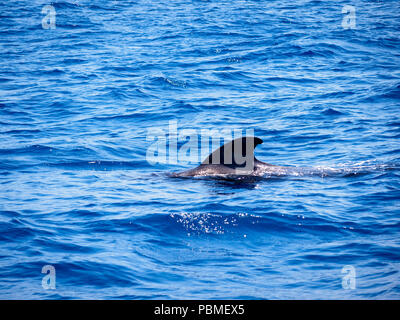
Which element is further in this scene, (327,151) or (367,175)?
(327,151)

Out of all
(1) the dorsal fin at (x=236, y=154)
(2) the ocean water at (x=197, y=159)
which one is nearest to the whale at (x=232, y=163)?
(1) the dorsal fin at (x=236, y=154)

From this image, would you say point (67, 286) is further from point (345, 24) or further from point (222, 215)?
point (345, 24)

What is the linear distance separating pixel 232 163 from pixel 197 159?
2.13m

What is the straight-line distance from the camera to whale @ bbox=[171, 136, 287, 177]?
38.9 feet

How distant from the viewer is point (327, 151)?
46.8ft

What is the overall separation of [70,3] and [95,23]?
271 inches

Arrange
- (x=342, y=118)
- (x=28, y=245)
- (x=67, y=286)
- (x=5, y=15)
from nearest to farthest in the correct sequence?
(x=67, y=286), (x=28, y=245), (x=342, y=118), (x=5, y=15)

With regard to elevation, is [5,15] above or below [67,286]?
above

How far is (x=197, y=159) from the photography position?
14055 millimetres

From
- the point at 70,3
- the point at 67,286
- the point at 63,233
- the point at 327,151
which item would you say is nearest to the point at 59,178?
the point at 63,233

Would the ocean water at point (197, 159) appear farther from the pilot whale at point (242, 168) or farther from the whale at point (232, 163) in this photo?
the whale at point (232, 163)

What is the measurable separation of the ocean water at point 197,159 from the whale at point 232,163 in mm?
350

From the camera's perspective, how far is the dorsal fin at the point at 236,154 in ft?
38.3

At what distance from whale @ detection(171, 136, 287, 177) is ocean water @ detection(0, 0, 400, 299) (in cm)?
35
